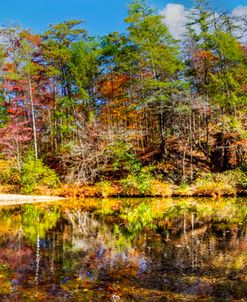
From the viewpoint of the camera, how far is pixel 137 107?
35.2m

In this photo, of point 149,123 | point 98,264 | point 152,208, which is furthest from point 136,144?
point 98,264

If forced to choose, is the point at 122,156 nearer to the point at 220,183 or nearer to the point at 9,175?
the point at 220,183

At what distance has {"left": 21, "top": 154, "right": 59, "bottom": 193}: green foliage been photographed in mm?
31141

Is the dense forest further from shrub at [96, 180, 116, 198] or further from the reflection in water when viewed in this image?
the reflection in water

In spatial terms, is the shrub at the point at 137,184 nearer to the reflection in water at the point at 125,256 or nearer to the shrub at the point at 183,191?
the shrub at the point at 183,191

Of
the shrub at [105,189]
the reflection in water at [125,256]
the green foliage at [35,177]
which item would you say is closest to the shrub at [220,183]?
the shrub at [105,189]

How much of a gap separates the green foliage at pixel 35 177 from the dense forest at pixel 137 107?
0.08m

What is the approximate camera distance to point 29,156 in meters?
34.5

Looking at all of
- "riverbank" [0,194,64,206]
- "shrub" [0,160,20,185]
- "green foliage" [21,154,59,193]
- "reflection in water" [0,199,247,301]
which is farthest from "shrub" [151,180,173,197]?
"shrub" [0,160,20,185]

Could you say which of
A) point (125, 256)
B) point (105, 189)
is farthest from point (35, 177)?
point (125, 256)

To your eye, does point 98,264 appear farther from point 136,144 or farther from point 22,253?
point 136,144

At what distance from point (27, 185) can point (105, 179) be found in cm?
573

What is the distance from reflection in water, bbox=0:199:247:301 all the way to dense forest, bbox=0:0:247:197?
35.2ft

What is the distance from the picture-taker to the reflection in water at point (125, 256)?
8273mm
